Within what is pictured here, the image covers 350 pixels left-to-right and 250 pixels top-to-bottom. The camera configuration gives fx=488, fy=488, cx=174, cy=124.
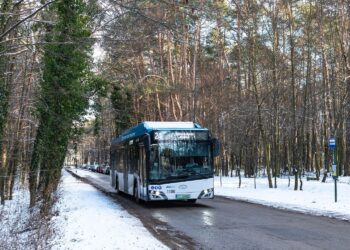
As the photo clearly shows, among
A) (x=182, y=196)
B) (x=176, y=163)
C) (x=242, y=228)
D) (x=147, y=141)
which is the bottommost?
(x=242, y=228)

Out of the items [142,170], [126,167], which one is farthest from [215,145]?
[126,167]

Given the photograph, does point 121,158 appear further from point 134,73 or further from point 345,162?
point 345,162

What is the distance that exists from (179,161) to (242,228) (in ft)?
19.5

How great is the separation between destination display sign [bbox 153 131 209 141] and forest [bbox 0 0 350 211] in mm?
3278

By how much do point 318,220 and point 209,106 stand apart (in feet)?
109

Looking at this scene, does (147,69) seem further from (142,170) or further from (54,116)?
(54,116)

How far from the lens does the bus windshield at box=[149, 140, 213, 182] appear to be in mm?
17969

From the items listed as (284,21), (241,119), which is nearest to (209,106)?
(241,119)

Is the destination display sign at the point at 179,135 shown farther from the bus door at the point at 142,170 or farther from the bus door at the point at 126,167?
the bus door at the point at 126,167

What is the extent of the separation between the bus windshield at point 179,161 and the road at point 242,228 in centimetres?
126

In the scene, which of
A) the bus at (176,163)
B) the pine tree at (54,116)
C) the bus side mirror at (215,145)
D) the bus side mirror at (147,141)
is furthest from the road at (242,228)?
the pine tree at (54,116)

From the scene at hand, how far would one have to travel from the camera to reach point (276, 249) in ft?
31.2

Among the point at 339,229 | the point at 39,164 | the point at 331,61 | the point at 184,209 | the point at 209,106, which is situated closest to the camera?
the point at 339,229

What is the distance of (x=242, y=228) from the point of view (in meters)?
12.6
